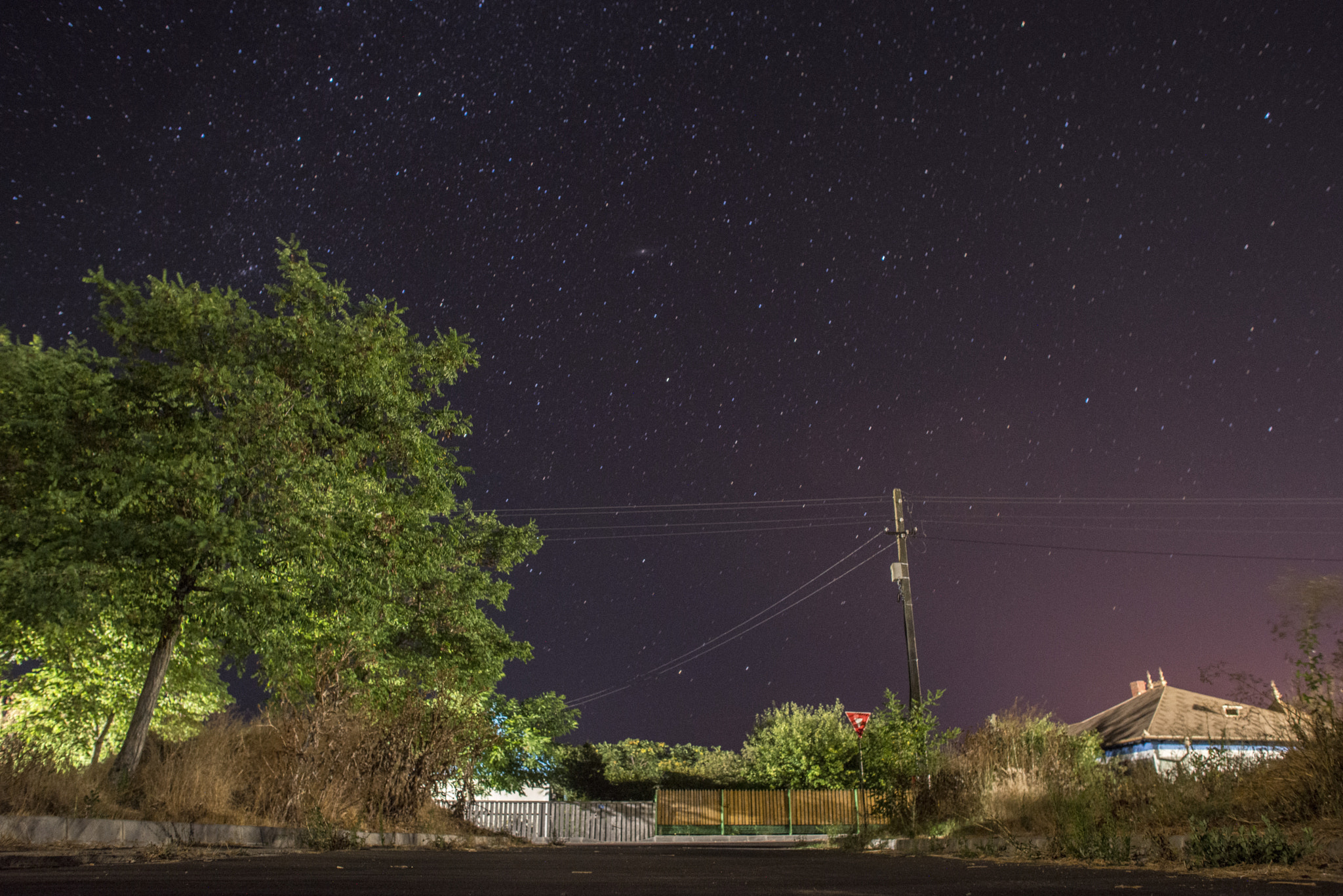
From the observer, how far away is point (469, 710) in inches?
514

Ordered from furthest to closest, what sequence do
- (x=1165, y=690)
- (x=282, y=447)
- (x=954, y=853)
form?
(x=1165, y=690), (x=282, y=447), (x=954, y=853)

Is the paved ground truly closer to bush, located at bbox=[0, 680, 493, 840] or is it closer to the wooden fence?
bush, located at bbox=[0, 680, 493, 840]

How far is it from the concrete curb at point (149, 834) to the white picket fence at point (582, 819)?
2053 centimetres

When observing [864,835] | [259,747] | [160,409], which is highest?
[160,409]

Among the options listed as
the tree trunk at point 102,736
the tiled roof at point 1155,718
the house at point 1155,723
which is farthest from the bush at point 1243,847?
the tree trunk at point 102,736

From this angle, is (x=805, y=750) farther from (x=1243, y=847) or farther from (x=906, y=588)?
(x=1243, y=847)

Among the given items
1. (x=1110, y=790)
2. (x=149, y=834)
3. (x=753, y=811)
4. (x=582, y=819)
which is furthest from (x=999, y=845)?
(x=582, y=819)

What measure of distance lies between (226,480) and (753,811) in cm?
2403

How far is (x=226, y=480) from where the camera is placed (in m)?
13.0

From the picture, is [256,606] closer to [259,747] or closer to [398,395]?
[259,747]

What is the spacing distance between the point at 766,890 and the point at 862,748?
12.4 m

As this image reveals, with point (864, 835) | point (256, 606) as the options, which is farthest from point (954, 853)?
point (256, 606)

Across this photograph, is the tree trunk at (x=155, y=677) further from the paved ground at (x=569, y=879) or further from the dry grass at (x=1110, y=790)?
the dry grass at (x=1110, y=790)

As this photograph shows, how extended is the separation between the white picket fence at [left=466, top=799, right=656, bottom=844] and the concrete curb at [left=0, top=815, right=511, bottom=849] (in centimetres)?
2053
